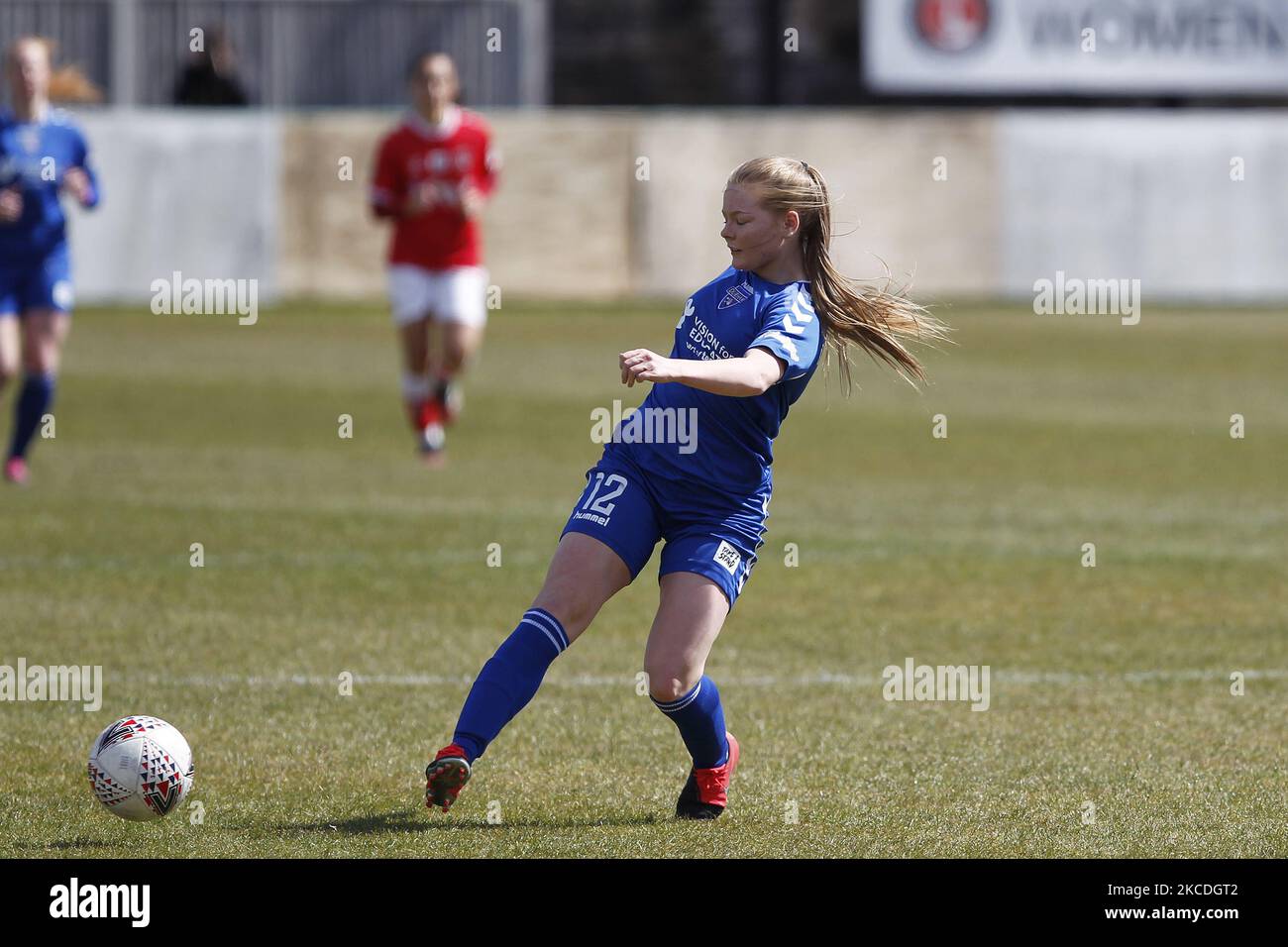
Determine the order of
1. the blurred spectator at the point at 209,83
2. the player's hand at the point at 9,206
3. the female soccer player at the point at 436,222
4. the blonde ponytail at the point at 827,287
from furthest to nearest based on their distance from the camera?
1. the blurred spectator at the point at 209,83
2. the female soccer player at the point at 436,222
3. the player's hand at the point at 9,206
4. the blonde ponytail at the point at 827,287

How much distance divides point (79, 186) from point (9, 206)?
0.40m

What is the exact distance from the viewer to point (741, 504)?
5.62 metres

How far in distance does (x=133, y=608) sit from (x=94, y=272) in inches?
617

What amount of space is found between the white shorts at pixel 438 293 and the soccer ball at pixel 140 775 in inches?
348

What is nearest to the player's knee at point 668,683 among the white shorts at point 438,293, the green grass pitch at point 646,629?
the green grass pitch at point 646,629

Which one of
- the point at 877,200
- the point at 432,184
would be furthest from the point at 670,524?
the point at 877,200

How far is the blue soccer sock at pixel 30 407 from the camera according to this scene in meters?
12.0

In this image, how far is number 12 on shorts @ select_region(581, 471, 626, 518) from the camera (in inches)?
217

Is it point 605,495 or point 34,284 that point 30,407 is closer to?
point 34,284

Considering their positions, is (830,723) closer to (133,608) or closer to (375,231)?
(133,608)

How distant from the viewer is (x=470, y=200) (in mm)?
14172

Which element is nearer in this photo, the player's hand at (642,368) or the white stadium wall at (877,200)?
the player's hand at (642,368)

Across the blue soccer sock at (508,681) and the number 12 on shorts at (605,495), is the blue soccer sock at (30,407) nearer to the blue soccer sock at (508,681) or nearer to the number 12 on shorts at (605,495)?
the number 12 on shorts at (605,495)
